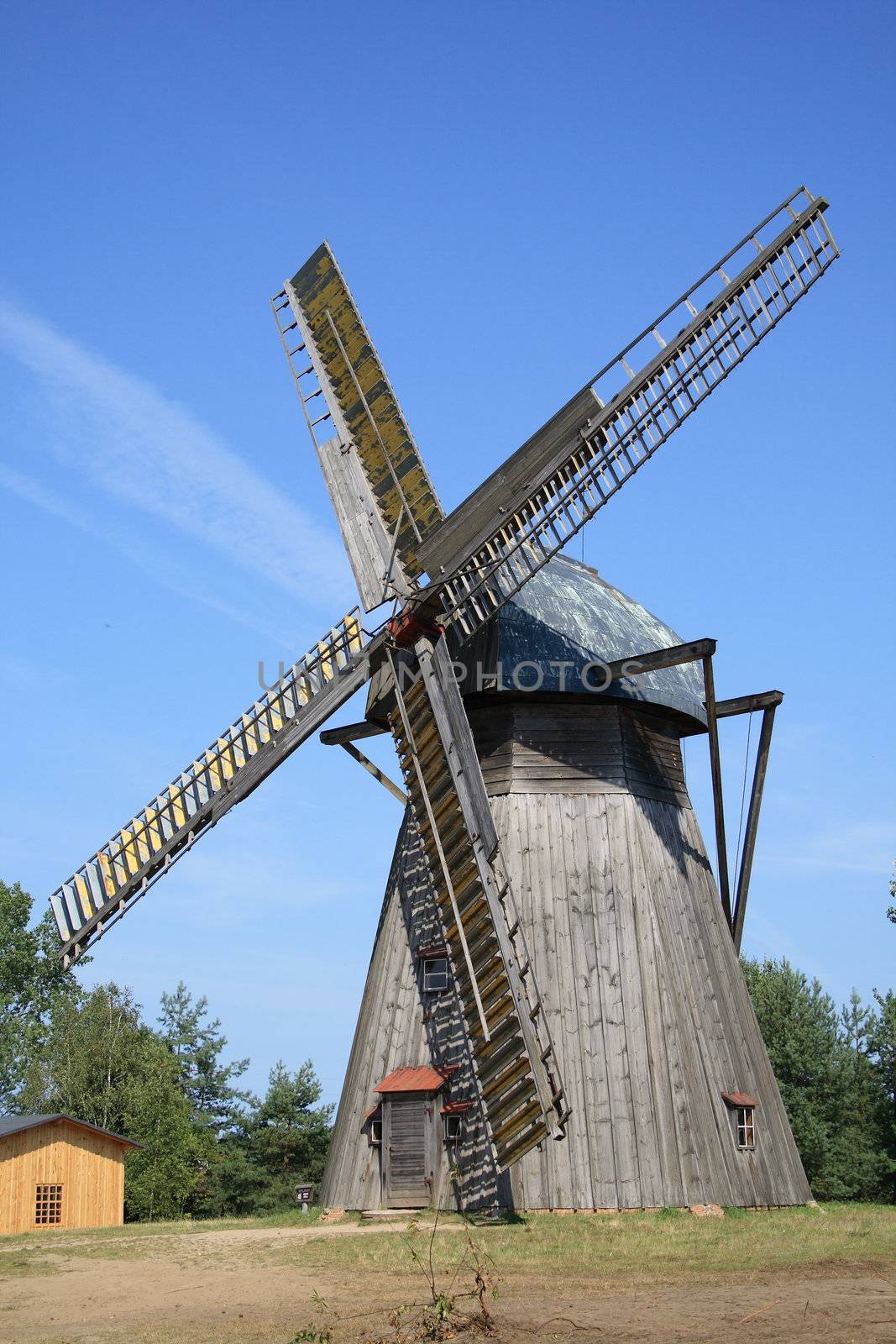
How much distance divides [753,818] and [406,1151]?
763cm

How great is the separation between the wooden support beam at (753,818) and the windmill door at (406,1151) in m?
6.06

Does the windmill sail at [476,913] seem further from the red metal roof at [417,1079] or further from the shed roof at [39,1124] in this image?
the shed roof at [39,1124]

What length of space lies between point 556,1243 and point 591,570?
1280cm

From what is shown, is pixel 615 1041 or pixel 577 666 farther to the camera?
→ pixel 577 666

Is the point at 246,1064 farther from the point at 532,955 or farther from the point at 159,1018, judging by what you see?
the point at 532,955

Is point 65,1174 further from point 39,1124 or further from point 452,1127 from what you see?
point 452,1127

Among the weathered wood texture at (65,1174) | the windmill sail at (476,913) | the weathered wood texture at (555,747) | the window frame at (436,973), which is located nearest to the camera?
the windmill sail at (476,913)

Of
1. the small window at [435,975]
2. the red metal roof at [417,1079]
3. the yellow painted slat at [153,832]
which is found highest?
the yellow painted slat at [153,832]

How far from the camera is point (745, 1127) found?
1997cm

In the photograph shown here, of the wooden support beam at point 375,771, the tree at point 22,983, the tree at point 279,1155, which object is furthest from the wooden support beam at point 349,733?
the tree at point 22,983

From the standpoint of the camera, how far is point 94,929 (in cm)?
1847

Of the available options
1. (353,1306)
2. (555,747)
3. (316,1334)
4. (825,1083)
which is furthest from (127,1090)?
(316,1334)

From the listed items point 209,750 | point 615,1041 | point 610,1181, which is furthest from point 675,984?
point 209,750

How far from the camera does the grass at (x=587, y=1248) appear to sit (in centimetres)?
1398
